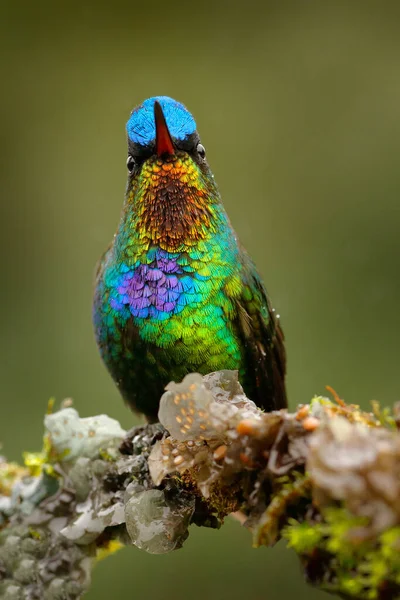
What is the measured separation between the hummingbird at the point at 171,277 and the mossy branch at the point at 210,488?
286mm

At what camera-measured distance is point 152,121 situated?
2.46m

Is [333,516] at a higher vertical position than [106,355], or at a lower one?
lower

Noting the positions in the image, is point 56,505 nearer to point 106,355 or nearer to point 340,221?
point 106,355

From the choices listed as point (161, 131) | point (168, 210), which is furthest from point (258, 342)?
point (161, 131)

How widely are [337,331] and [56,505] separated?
3621 millimetres

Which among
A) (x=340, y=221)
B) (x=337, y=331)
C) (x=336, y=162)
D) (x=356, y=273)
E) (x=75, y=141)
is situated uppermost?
(x=75, y=141)

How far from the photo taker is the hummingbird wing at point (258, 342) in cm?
260

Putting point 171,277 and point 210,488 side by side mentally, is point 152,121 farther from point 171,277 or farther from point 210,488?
point 210,488

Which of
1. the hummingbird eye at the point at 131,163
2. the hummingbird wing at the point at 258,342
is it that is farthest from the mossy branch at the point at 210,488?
the hummingbird eye at the point at 131,163

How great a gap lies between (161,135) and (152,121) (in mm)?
72

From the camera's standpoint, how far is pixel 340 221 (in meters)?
6.09

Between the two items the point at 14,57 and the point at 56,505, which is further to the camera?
the point at 14,57

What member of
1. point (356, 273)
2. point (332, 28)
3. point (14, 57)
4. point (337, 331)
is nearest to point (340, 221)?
point (356, 273)

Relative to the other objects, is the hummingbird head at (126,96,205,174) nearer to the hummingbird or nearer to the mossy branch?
the hummingbird
